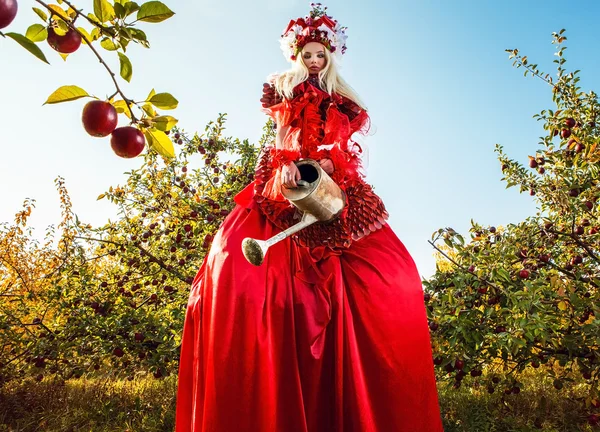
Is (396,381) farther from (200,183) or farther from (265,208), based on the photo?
(200,183)

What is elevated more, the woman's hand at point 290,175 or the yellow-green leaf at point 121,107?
the woman's hand at point 290,175

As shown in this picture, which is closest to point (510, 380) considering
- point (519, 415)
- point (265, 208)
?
point (519, 415)

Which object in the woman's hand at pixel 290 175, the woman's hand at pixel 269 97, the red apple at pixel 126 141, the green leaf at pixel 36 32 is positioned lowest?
the red apple at pixel 126 141

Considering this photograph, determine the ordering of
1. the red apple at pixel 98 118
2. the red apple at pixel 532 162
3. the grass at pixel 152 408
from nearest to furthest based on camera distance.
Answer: the red apple at pixel 98 118 → the grass at pixel 152 408 → the red apple at pixel 532 162

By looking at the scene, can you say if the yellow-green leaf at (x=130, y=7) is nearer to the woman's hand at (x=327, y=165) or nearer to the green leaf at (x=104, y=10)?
the green leaf at (x=104, y=10)

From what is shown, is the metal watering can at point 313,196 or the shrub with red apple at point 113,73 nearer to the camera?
the shrub with red apple at point 113,73

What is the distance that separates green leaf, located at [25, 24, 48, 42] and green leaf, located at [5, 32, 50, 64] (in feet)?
0.51

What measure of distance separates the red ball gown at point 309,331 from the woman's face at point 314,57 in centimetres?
59

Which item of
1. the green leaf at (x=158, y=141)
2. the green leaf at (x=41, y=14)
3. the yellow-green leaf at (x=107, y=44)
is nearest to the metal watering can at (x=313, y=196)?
the green leaf at (x=158, y=141)

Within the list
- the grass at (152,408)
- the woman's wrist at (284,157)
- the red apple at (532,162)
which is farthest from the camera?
the red apple at (532,162)

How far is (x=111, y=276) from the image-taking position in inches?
147

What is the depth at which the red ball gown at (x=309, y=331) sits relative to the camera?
5.40ft

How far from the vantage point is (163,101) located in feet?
3.19

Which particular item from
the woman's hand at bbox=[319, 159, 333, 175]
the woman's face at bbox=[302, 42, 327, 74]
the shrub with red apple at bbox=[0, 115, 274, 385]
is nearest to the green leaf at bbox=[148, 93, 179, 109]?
the woman's hand at bbox=[319, 159, 333, 175]
